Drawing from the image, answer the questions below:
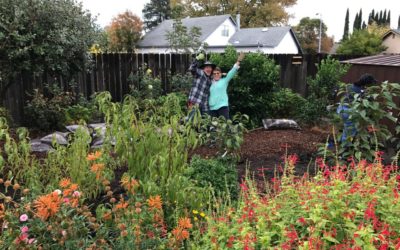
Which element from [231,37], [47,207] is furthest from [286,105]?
[231,37]

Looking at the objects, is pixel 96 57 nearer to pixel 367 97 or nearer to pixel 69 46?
pixel 69 46

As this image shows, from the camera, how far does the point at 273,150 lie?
18.5ft

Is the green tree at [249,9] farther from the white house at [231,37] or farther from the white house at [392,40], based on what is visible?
the white house at [392,40]

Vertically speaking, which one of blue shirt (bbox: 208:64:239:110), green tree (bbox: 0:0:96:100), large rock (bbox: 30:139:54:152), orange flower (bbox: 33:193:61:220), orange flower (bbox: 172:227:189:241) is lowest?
large rock (bbox: 30:139:54:152)

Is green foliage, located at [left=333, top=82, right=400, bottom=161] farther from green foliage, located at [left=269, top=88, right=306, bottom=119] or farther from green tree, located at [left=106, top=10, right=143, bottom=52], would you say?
green tree, located at [left=106, top=10, right=143, bottom=52]

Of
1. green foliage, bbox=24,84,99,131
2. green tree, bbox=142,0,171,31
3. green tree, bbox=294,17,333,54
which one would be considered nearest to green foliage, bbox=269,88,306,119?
green foliage, bbox=24,84,99,131

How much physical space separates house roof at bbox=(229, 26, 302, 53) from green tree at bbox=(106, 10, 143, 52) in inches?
364

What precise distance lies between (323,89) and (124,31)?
97.1ft

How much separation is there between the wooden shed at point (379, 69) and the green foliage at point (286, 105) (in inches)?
44.0

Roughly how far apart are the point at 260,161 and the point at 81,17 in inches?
162

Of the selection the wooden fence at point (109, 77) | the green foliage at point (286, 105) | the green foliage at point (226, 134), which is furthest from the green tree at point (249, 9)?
the green foliage at point (226, 134)

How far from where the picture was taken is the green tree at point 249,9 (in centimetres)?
4206

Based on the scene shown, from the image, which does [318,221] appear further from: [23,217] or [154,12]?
[154,12]

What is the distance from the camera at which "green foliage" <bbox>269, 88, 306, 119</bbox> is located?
27.8 ft
